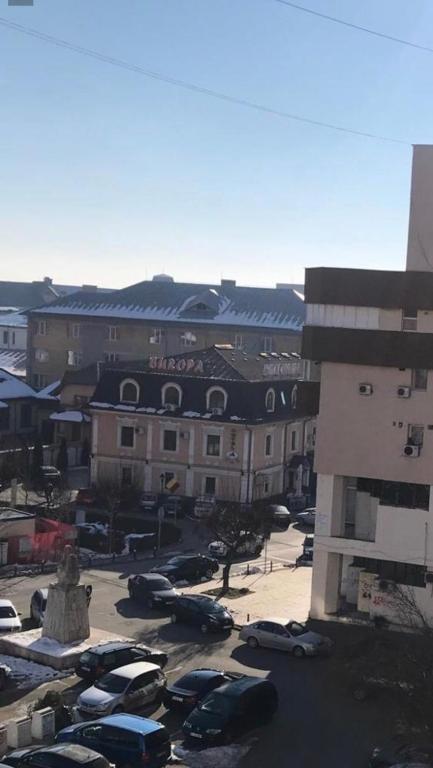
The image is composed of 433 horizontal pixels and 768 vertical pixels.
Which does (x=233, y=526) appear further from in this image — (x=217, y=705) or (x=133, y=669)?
(x=217, y=705)

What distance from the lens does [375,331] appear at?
90.4 ft

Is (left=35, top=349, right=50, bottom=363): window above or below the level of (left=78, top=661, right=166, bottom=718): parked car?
above

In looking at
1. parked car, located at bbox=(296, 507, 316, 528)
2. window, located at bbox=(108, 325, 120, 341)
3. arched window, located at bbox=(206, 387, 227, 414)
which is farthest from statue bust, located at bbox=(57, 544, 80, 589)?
window, located at bbox=(108, 325, 120, 341)

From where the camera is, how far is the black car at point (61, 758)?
1612 cm

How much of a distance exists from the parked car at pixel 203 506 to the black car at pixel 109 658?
2251cm

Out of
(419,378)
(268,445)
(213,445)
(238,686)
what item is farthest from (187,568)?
(268,445)

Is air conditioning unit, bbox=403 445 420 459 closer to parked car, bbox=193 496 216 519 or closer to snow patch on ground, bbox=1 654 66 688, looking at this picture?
snow patch on ground, bbox=1 654 66 688

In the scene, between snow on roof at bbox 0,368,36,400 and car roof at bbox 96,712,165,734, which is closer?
car roof at bbox 96,712,165,734

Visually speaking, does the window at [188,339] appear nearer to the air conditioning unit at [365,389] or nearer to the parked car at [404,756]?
the air conditioning unit at [365,389]

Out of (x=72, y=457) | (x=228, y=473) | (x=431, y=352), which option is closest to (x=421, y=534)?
(x=431, y=352)

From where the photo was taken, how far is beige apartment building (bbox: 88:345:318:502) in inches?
1887

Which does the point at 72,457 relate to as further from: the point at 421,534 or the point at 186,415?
the point at 421,534

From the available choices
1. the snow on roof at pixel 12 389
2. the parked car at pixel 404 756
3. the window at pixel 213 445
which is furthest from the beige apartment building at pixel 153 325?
the parked car at pixel 404 756

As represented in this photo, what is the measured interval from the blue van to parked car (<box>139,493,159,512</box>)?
29.9 meters
